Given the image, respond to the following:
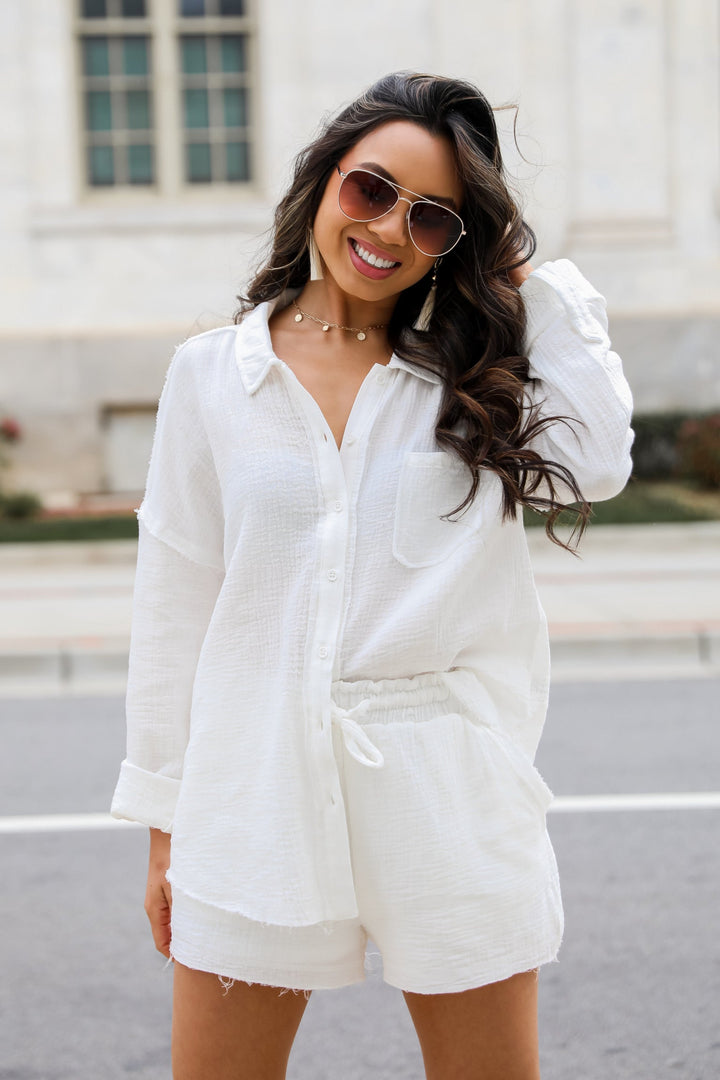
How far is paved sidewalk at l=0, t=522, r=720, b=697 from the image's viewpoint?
27.5 feet

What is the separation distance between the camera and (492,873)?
1.81 meters

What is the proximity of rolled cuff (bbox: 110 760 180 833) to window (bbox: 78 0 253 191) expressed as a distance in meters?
15.4

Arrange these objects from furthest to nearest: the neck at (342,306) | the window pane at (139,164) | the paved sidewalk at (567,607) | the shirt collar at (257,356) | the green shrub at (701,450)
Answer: the window pane at (139,164) < the green shrub at (701,450) < the paved sidewalk at (567,607) < the neck at (342,306) < the shirt collar at (257,356)

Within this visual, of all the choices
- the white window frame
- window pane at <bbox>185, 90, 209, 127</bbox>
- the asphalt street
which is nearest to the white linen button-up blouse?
the asphalt street

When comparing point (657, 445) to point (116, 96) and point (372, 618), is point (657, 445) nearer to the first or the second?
point (116, 96)

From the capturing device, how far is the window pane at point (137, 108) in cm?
1669

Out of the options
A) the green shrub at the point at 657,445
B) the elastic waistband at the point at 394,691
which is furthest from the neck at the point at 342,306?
the green shrub at the point at 657,445

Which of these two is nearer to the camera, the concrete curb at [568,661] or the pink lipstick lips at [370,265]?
the pink lipstick lips at [370,265]

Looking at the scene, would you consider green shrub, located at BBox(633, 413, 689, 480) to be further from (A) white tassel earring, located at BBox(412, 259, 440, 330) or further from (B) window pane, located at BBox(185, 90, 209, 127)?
(A) white tassel earring, located at BBox(412, 259, 440, 330)

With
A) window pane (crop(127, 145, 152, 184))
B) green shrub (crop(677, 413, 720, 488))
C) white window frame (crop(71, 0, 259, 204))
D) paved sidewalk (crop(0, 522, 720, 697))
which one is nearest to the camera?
paved sidewalk (crop(0, 522, 720, 697))

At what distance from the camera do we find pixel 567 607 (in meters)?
9.68

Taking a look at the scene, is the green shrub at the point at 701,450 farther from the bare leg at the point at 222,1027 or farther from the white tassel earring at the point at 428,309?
the bare leg at the point at 222,1027

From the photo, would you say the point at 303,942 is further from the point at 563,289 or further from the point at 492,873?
the point at 563,289

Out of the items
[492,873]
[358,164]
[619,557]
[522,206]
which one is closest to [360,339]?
[358,164]
